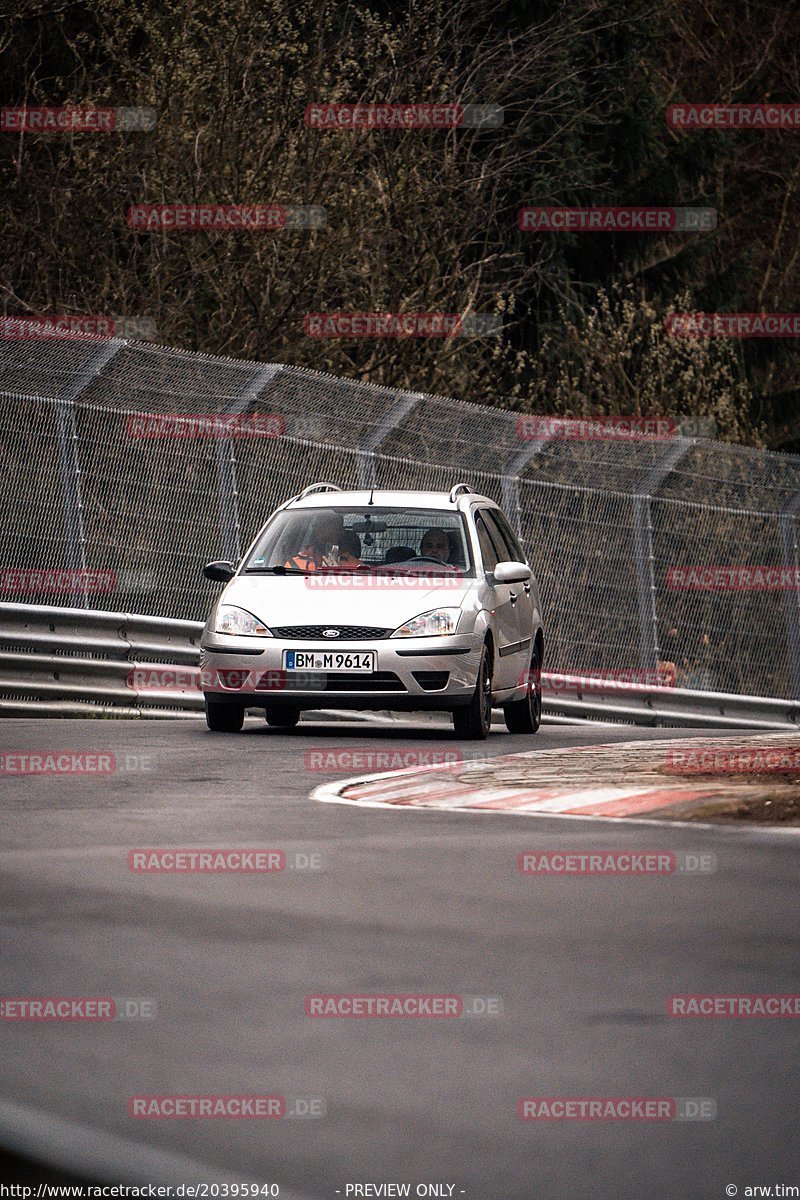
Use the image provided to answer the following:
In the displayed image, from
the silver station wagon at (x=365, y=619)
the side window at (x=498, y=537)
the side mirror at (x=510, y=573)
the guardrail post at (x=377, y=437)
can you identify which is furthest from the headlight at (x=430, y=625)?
the guardrail post at (x=377, y=437)

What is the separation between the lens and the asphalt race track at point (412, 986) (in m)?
5.09

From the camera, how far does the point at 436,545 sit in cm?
1620

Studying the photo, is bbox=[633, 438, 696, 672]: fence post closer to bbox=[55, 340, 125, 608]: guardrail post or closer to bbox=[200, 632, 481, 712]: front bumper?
bbox=[55, 340, 125, 608]: guardrail post

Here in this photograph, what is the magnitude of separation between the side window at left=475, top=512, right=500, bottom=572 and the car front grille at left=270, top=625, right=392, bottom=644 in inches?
57.5

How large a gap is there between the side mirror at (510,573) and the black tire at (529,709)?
0.82m

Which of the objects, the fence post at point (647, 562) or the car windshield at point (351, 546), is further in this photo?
the fence post at point (647, 562)

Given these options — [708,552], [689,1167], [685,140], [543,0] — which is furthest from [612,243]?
[689,1167]

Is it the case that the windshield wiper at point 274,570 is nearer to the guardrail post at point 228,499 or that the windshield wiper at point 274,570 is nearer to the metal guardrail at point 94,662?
the metal guardrail at point 94,662

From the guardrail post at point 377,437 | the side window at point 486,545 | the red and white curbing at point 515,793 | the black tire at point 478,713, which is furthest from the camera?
the guardrail post at point 377,437

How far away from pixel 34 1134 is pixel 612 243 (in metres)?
33.5

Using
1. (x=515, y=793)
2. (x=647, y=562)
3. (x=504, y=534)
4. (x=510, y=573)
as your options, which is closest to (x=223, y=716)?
(x=510, y=573)

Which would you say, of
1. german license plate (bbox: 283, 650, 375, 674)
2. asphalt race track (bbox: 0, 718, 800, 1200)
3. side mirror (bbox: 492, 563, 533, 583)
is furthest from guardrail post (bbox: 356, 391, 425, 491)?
asphalt race track (bbox: 0, 718, 800, 1200)

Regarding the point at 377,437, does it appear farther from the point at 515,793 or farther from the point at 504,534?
the point at 515,793

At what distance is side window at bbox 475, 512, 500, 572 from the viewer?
54.0ft
